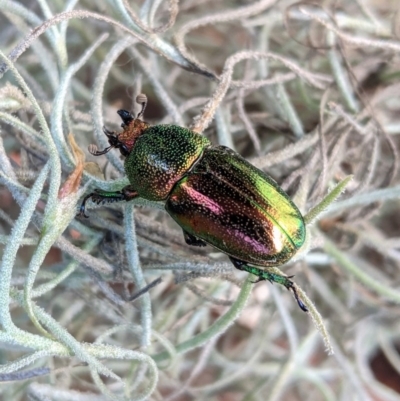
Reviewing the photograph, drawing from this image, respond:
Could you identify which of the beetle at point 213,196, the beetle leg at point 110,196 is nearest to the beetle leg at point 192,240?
the beetle at point 213,196

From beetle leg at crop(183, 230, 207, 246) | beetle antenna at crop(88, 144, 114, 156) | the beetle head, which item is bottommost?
beetle leg at crop(183, 230, 207, 246)

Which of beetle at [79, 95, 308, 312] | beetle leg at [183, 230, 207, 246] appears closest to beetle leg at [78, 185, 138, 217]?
beetle at [79, 95, 308, 312]

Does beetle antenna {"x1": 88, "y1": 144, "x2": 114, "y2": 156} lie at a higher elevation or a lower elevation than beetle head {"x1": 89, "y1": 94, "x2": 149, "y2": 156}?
lower

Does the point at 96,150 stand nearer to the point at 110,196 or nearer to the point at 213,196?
the point at 110,196

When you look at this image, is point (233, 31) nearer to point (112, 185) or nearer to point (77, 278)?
point (112, 185)

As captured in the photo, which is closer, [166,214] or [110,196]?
[110,196]

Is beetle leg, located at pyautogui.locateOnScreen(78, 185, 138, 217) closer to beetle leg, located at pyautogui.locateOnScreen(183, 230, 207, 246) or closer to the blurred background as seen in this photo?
the blurred background

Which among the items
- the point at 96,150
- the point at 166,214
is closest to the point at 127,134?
the point at 96,150

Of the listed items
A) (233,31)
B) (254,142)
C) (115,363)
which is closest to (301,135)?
(254,142)
